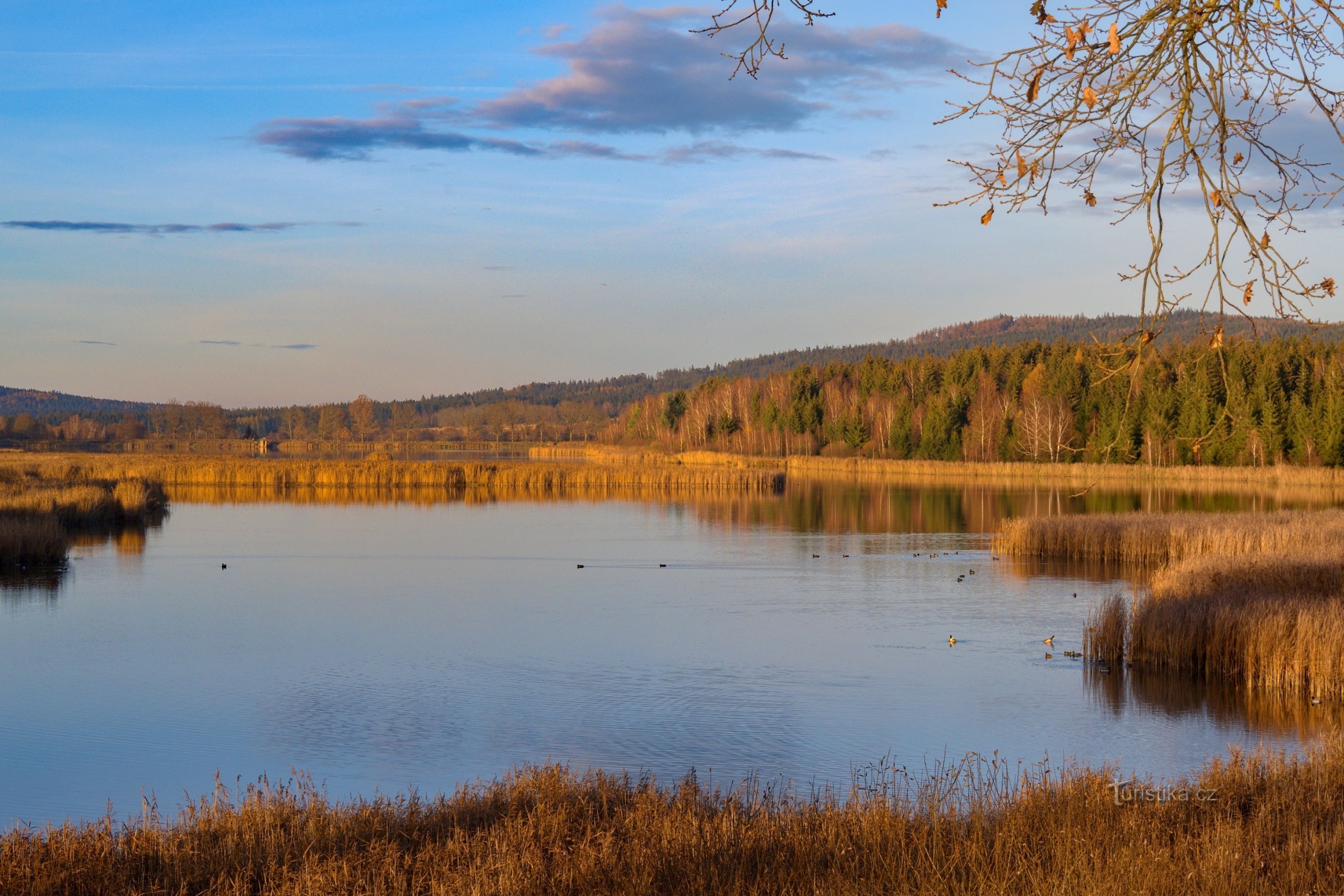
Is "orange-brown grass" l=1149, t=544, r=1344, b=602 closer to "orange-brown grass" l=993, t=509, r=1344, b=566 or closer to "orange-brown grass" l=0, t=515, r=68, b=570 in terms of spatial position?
"orange-brown grass" l=993, t=509, r=1344, b=566

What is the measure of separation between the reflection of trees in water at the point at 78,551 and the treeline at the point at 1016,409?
29777 mm

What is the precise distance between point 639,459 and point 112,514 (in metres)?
62.2

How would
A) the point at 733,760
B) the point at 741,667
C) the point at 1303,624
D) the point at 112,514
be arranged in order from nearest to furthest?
the point at 733,760 → the point at 1303,624 → the point at 741,667 → the point at 112,514

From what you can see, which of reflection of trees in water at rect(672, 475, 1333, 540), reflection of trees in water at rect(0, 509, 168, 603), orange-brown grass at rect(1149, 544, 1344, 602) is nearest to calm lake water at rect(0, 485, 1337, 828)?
reflection of trees in water at rect(0, 509, 168, 603)

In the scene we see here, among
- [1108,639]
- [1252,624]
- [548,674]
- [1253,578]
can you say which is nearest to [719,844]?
[548,674]

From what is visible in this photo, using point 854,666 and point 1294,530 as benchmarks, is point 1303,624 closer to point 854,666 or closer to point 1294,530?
point 854,666

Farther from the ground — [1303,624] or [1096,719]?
[1303,624]

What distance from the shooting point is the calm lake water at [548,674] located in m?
11.6

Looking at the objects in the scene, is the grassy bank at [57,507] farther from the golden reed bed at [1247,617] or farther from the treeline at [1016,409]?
the treeline at [1016,409]

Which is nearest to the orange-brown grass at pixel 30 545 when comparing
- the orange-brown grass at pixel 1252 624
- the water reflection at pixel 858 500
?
the water reflection at pixel 858 500

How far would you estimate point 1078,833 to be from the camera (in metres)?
7.14

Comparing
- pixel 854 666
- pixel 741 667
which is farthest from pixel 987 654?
pixel 741 667

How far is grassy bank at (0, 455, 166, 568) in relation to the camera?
26.8m

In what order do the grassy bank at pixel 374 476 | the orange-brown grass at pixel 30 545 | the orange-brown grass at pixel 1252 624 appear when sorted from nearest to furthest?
1. the orange-brown grass at pixel 1252 624
2. the orange-brown grass at pixel 30 545
3. the grassy bank at pixel 374 476
